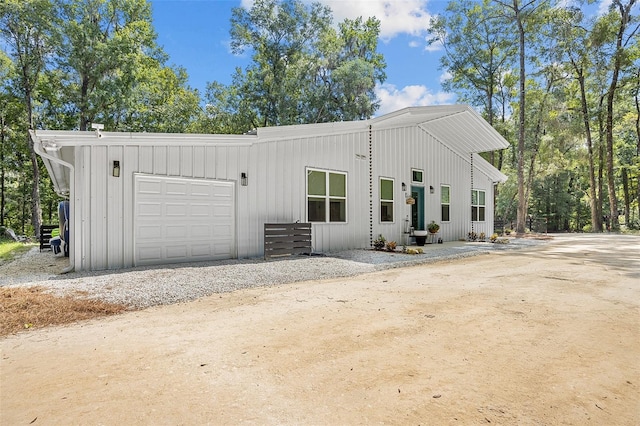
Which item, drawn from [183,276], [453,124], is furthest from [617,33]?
[183,276]

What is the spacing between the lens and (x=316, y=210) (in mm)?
9180

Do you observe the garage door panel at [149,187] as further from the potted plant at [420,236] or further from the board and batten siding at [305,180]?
the potted plant at [420,236]

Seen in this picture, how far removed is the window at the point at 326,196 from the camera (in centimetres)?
906

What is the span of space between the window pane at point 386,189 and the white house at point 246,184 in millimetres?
34

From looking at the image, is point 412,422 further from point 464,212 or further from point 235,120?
point 235,120

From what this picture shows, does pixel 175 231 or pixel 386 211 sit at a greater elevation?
pixel 386 211

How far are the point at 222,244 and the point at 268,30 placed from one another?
64.0 ft

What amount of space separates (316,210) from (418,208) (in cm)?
476

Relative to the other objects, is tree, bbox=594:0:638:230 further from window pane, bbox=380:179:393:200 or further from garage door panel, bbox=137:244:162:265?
garage door panel, bbox=137:244:162:265

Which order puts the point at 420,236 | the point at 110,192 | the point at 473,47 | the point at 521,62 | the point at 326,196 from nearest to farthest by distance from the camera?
1. the point at 110,192
2. the point at 326,196
3. the point at 420,236
4. the point at 521,62
5. the point at 473,47

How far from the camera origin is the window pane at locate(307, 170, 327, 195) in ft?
29.6

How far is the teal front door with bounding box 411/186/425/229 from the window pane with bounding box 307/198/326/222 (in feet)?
13.8

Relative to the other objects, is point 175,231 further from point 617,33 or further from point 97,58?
point 617,33

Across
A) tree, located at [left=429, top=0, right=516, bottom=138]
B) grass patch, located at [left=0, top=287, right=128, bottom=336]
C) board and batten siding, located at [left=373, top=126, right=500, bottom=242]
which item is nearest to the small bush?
board and batten siding, located at [left=373, top=126, right=500, bottom=242]
